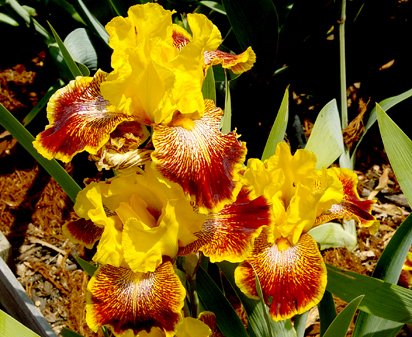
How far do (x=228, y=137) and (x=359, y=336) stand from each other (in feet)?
2.06

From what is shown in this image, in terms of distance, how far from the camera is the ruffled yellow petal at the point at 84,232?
46.1 inches

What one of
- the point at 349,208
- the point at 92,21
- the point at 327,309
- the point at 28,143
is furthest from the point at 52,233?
the point at 349,208

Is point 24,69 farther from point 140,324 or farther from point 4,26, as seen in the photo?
point 140,324

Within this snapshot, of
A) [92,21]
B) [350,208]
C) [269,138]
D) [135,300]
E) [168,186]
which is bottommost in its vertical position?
[350,208]

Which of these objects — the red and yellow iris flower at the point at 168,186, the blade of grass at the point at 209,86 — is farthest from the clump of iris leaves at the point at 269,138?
the red and yellow iris flower at the point at 168,186

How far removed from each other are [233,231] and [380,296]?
1.15ft

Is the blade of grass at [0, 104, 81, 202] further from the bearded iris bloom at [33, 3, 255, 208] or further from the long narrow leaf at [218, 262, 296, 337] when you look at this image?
the long narrow leaf at [218, 262, 296, 337]

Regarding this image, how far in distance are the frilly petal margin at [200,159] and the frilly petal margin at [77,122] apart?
0.09 meters

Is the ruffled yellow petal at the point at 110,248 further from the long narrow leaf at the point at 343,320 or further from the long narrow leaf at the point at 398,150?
the long narrow leaf at the point at 398,150

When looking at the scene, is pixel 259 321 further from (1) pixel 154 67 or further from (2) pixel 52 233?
(2) pixel 52 233

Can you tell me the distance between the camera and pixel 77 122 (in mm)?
1033

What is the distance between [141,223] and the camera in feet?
3.28

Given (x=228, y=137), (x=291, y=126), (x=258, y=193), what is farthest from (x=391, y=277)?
(x=291, y=126)

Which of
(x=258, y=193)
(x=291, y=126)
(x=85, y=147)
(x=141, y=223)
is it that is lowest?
(x=291, y=126)
